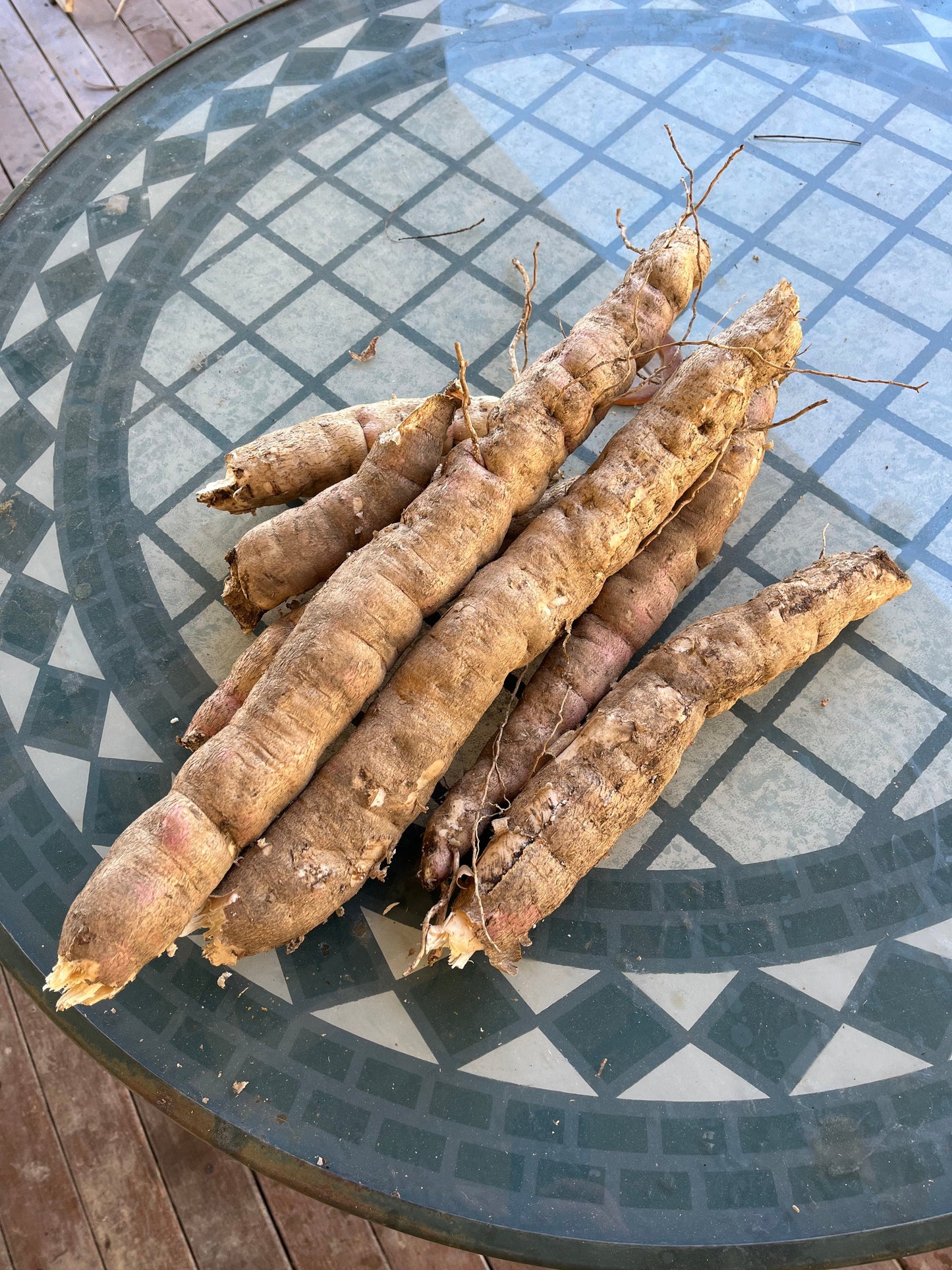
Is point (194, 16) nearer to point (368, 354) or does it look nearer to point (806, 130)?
point (368, 354)

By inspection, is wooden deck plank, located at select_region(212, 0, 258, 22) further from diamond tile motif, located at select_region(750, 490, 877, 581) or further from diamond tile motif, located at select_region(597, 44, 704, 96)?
diamond tile motif, located at select_region(750, 490, 877, 581)

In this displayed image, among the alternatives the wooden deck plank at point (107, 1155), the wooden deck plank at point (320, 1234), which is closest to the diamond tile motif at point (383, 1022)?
the wooden deck plank at point (320, 1234)

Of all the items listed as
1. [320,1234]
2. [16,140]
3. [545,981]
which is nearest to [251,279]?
[16,140]

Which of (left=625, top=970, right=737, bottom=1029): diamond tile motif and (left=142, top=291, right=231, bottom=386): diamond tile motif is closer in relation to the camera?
(left=625, top=970, right=737, bottom=1029): diamond tile motif

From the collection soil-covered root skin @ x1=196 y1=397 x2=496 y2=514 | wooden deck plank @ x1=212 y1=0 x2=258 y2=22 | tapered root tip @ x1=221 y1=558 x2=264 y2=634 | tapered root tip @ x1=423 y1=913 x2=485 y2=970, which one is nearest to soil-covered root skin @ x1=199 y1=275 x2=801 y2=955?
tapered root tip @ x1=423 y1=913 x2=485 y2=970

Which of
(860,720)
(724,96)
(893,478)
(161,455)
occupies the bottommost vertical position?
(860,720)
